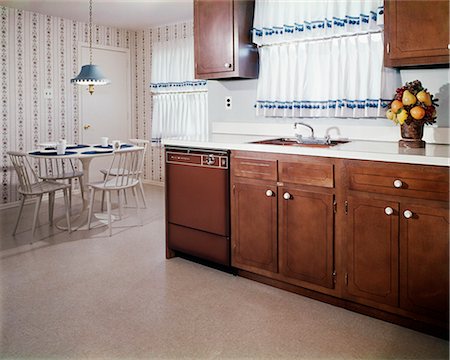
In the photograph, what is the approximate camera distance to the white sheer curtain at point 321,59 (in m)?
2.88

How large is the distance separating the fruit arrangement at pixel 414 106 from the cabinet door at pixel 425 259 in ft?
1.72

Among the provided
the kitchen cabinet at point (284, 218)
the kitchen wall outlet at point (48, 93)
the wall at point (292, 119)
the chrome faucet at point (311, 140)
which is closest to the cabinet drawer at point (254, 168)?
the kitchen cabinet at point (284, 218)

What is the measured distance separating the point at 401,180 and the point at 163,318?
1.47m

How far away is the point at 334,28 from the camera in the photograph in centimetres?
301

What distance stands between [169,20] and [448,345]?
5255 mm

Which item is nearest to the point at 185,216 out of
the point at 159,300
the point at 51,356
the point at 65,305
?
the point at 159,300

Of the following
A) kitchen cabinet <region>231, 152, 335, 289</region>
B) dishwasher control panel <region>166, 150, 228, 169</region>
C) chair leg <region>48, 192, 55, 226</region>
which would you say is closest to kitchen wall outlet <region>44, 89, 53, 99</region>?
chair leg <region>48, 192, 55, 226</region>

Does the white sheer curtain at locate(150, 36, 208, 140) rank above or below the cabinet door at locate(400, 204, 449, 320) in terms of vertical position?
above

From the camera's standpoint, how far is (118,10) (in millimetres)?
5445

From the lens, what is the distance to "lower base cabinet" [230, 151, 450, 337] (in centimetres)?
216

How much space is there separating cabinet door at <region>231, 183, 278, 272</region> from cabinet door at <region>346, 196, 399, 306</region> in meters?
0.52

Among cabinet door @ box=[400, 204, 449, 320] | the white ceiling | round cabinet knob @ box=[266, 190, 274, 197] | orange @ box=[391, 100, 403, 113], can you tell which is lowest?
cabinet door @ box=[400, 204, 449, 320]

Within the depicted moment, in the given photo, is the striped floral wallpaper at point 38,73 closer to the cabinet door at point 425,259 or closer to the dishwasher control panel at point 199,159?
the dishwasher control panel at point 199,159

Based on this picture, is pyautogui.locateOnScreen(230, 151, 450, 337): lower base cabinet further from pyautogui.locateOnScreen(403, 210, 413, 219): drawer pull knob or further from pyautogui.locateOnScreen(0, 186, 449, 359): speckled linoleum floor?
pyautogui.locateOnScreen(0, 186, 449, 359): speckled linoleum floor
